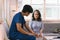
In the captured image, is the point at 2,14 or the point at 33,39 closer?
the point at 33,39

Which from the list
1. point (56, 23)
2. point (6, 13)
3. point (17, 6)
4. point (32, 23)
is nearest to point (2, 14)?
point (6, 13)

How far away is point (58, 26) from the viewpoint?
4.98 meters

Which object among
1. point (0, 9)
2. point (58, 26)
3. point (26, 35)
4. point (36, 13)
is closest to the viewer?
point (26, 35)

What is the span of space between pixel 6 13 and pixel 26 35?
1817mm

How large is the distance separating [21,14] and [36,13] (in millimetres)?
1159

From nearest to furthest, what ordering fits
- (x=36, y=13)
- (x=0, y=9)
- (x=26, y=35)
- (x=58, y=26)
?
(x=26, y=35) < (x=36, y=13) < (x=0, y=9) < (x=58, y=26)

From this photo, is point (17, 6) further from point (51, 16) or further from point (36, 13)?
point (51, 16)

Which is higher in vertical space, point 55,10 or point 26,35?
point 55,10

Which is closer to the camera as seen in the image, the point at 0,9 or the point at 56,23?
the point at 0,9

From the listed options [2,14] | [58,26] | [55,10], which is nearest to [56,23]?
[58,26]

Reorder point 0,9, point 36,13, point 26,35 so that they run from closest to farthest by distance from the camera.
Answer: point 26,35 < point 36,13 < point 0,9

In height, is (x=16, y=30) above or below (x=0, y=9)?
below

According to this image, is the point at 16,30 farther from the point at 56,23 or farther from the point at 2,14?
the point at 56,23

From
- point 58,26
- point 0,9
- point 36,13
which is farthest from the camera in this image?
point 58,26
